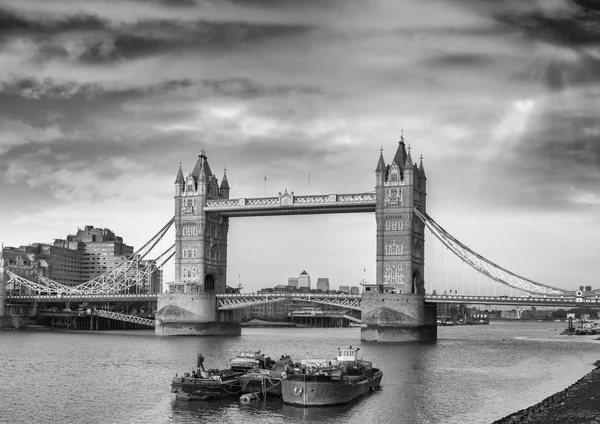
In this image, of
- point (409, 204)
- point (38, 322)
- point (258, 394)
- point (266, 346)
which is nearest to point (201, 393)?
point (258, 394)

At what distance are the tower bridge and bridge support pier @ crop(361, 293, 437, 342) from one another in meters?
0.13

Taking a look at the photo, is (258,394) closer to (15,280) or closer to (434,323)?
(434,323)

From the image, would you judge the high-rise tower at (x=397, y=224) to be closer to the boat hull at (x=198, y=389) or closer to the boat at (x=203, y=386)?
the boat at (x=203, y=386)

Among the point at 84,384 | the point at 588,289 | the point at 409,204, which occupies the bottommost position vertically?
the point at 84,384

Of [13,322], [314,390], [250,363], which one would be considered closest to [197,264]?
[13,322]

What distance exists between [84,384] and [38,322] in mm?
112603

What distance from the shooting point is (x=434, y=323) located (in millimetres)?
122750

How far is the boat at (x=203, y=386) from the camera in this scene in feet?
186

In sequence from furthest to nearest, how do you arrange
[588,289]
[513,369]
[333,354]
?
[588,289] < [333,354] < [513,369]

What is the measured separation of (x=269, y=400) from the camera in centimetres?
5753

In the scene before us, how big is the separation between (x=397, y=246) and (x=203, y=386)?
217 ft

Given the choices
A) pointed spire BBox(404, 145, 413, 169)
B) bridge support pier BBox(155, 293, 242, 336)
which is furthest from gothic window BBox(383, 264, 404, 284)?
bridge support pier BBox(155, 293, 242, 336)

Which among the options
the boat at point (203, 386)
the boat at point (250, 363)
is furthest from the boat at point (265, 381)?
the boat at point (250, 363)

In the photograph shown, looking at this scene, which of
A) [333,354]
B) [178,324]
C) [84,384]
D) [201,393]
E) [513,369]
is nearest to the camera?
[201,393]
